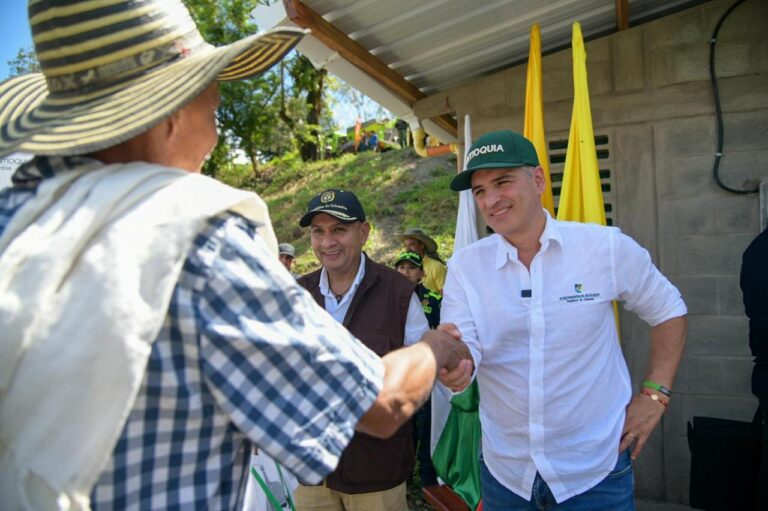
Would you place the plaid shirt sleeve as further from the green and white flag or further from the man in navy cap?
the green and white flag

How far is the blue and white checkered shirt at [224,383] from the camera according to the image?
43.3 inches

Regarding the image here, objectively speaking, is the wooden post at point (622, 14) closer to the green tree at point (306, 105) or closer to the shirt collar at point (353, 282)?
the shirt collar at point (353, 282)

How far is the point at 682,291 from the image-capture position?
4.17m

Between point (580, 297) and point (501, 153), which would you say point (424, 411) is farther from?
point (501, 153)

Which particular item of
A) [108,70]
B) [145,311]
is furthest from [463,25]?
[145,311]

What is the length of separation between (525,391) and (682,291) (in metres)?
2.36

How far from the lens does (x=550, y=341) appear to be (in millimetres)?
2357

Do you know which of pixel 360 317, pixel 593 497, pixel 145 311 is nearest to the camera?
pixel 145 311

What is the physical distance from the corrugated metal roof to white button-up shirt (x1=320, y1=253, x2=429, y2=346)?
160cm

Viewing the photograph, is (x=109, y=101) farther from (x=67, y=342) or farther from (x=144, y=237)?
(x=67, y=342)

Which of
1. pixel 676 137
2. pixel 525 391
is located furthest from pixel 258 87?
pixel 525 391

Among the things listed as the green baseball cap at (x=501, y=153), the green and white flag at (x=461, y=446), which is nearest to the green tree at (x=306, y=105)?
the green and white flag at (x=461, y=446)

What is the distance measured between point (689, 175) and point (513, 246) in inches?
91.5

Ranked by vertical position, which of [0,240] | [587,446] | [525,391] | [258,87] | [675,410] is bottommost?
[675,410]
